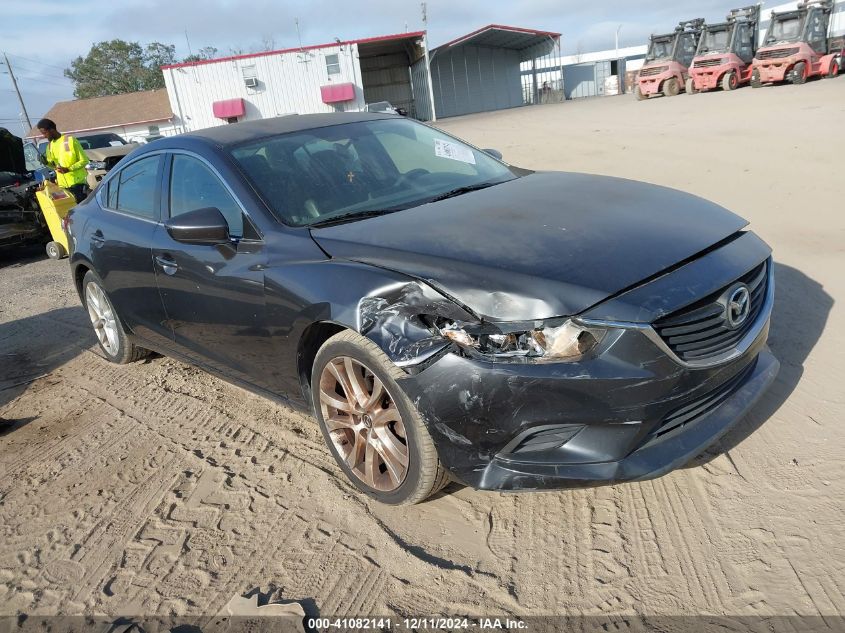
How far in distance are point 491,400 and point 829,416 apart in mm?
1836

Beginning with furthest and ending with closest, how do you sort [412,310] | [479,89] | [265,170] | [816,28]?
[479,89]
[816,28]
[265,170]
[412,310]

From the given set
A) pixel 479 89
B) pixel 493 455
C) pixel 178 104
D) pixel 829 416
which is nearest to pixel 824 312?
pixel 829 416

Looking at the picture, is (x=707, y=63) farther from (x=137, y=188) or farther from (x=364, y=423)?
Result: (x=364, y=423)

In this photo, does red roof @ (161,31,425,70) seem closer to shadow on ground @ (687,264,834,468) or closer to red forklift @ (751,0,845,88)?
red forklift @ (751,0,845,88)

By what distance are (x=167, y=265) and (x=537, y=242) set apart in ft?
7.29

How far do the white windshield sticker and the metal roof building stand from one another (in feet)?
123

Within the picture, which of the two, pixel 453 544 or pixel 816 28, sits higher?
pixel 816 28

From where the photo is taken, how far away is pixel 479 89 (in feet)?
149

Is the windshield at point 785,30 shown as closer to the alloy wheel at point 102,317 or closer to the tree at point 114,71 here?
the alloy wheel at point 102,317

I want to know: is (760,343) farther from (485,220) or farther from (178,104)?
(178,104)

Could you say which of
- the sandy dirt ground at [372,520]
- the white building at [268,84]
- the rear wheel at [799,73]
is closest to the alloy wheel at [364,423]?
the sandy dirt ground at [372,520]

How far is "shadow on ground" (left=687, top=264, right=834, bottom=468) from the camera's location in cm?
305

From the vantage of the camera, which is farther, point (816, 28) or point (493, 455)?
point (816, 28)

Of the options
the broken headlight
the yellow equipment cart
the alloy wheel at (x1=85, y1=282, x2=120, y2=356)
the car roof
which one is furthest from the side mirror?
the yellow equipment cart
